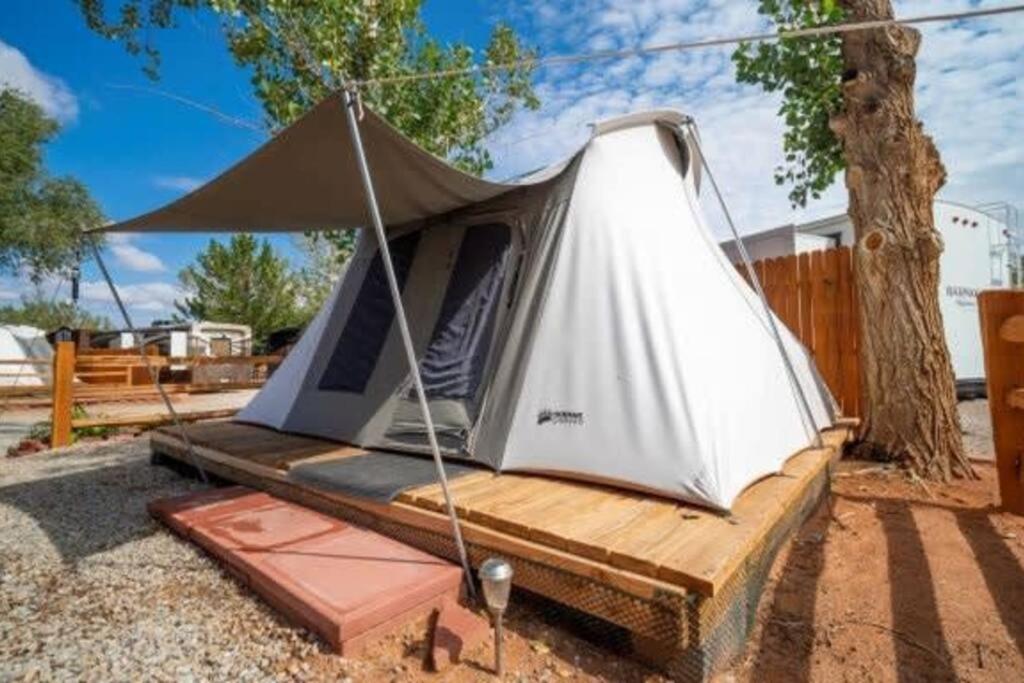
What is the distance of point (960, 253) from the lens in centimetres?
877

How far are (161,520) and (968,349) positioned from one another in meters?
10.3

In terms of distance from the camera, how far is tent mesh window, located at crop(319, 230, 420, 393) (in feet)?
13.6

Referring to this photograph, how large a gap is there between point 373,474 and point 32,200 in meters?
17.1

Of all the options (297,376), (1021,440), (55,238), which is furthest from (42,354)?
(1021,440)

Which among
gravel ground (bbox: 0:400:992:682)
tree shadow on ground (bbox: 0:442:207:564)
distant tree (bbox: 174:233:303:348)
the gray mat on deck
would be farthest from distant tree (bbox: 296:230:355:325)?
gravel ground (bbox: 0:400:992:682)

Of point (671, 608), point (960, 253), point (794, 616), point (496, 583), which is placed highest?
point (960, 253)

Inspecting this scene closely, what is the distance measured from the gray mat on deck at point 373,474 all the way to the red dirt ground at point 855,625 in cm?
82

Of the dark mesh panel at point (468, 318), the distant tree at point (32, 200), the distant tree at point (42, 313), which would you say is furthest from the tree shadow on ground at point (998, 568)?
the distant tree at point (42, 313)

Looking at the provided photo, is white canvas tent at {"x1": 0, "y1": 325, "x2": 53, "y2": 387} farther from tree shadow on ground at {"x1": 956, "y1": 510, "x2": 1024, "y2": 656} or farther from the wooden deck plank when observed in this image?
tree shadow on ground at {"x1": 956, "y1": 510, "x2": 1024, "y2": 656}

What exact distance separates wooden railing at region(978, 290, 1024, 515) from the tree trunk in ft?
2.30

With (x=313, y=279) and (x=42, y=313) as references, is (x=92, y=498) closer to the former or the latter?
(x=313, y=279)

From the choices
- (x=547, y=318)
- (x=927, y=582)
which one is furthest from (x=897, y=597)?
(x=547, y=318)

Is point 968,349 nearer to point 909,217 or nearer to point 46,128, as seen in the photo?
point 909,217

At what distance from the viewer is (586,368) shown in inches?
119
